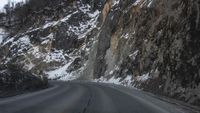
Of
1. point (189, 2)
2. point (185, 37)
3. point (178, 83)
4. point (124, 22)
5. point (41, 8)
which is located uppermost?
point (41, 8)

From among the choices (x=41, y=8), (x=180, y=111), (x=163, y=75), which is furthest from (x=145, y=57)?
(x=41, y=8)

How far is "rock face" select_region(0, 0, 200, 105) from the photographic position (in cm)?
2744

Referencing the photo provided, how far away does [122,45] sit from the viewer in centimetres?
5834

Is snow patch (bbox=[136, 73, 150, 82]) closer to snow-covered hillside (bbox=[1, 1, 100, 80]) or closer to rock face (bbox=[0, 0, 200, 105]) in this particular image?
rock face (bbox=[0, 0, 200, 105])

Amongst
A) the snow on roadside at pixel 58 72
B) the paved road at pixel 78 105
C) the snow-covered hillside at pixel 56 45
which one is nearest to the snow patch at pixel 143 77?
the paved road at pixel 78 105

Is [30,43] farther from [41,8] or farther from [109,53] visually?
[109,53]

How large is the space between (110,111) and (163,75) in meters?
16.3

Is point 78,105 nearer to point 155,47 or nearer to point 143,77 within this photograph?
point 155,47

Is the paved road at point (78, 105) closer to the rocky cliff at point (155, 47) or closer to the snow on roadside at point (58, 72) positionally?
the rocky cliff at point (155, 47)

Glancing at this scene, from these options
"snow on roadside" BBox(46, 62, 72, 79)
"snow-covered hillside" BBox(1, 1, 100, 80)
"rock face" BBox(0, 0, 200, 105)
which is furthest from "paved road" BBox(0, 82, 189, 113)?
"snow on roadside" BBox(46, 62, 72, 79)

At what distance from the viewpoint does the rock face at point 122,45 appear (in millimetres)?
27438

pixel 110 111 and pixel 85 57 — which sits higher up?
pixel 85 57

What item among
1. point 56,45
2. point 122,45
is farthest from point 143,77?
point 56,45

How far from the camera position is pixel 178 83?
86.4 ft
